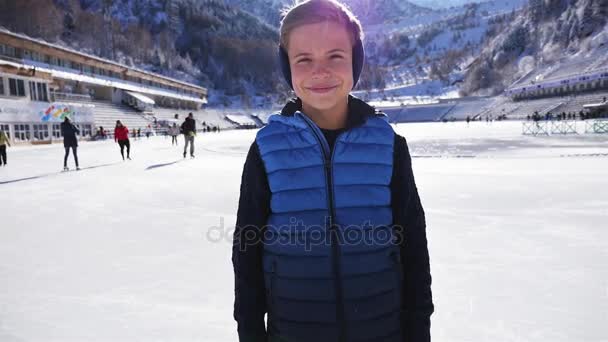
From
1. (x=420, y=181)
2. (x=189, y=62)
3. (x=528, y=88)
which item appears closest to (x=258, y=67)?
(x=189, y=62)

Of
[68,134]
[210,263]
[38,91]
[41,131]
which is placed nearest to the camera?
[210,263]

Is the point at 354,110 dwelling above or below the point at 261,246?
→ above

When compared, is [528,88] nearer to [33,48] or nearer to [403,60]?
[33,48]

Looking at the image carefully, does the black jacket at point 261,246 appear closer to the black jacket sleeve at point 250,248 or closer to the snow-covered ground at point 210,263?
the black jacket sleeve at point 250,248

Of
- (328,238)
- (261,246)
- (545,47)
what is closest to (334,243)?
(328,238)

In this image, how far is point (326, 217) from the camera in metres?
1.30

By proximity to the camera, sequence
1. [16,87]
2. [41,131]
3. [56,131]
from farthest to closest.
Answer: [56,131] → [41,131] → [16,87]

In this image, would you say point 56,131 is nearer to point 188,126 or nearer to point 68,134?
A: point 188,126

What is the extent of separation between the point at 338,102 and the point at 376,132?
0.19 metres

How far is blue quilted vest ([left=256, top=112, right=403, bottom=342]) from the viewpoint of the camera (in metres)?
1.28

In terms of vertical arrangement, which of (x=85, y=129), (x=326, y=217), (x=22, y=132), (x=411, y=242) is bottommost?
(x=411, y=242)

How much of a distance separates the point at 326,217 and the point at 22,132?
2775 cm

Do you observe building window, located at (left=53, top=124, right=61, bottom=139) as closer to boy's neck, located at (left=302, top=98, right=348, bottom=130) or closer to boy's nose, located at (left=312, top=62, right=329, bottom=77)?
boy's neck, located at (left=302, top=98, right=348, bottom=130)

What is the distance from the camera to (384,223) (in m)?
1.34
